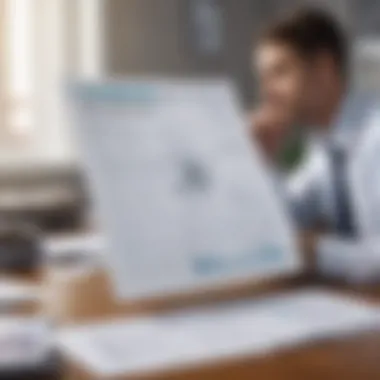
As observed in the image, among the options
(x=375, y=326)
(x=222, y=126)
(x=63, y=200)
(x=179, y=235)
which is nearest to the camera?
(x=375, y=326)

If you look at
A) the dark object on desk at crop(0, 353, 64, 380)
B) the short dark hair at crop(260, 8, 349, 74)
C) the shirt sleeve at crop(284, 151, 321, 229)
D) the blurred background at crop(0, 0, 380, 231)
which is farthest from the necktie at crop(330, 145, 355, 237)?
the blurred background at crop(0, 0, 380, 231)

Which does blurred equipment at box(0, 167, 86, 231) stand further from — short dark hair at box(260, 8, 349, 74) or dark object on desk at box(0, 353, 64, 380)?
dark object on desk at box(0, 353, 64, 380)

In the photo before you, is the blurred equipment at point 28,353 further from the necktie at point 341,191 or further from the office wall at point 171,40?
the office wall at point 171,40

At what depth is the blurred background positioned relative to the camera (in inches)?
104

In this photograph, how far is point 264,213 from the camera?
3.42 feet

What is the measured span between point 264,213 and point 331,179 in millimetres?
195

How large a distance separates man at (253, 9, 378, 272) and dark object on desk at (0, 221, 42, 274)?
45 centimetres

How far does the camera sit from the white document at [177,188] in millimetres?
926

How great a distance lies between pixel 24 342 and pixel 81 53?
2046 millimetres

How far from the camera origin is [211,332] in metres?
0.83

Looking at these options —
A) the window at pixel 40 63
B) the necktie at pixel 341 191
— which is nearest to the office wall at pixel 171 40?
the window at pixel 40 63

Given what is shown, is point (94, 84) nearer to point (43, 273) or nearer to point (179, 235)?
point (179, 235)

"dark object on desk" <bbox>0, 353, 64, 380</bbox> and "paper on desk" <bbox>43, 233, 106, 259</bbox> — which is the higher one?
"dark object on desk" <bbox>0, 353, 64, 380</bbox>

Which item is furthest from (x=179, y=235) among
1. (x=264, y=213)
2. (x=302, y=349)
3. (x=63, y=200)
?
(x=63, y=200)
